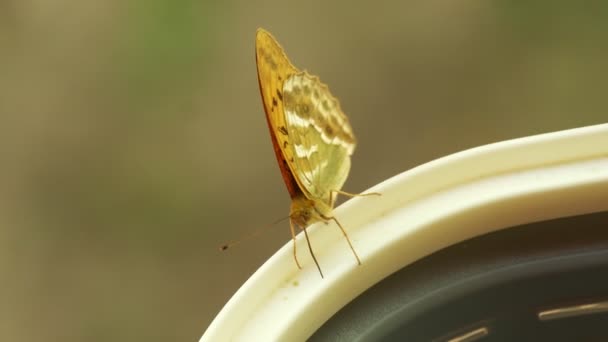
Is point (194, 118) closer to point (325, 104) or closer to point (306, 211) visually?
point (325, 104)

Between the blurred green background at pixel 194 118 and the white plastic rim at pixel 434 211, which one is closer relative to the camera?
the white plastic rim at pixel 434 211

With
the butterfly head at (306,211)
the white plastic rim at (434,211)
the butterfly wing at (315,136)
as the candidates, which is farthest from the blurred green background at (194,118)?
the white plastic rim at (434,211)

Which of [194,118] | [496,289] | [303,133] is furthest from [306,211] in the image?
[194,118]

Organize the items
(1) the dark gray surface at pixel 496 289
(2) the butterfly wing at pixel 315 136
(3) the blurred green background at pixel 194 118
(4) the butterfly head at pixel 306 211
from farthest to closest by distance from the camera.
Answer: (3) the blurred green background at pixel 194 118, (2) the butterfly wing at pixel 315 136, (4) the butterfly head at pixel 306 211, (1) the dark gray surface at pixel 496 289

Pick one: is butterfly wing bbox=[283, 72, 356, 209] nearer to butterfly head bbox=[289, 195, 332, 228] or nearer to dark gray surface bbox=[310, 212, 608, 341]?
butterfly head bbox=[289, 195, 332, 228]

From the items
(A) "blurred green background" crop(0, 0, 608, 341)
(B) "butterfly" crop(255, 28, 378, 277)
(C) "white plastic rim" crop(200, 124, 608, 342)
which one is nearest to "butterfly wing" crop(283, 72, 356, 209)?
(B) "butterfly" crop(255, 28, 378, 277)

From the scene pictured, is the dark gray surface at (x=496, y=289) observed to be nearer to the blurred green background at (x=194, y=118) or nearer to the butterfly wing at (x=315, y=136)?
the butterfly wing at (x=315, y=136)

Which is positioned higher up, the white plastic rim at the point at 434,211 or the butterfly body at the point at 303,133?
A: the butterfly body at the point at 303,133
